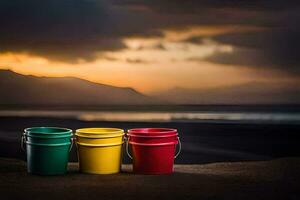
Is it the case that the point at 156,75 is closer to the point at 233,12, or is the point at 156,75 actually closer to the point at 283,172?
the point at 233,12

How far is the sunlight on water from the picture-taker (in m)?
6.70

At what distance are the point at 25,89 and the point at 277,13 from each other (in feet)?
12.0

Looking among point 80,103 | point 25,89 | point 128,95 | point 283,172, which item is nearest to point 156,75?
point 128,95

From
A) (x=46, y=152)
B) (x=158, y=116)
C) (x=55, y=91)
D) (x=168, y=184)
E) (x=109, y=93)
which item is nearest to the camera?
(x=168, y=184)

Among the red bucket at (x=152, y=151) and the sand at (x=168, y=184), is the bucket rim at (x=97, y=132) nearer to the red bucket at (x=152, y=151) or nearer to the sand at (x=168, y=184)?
the red bucket at (x=152, y=151)

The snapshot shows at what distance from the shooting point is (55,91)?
657 centimetres

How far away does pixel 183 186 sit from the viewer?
400 centimetres

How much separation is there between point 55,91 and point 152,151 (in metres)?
2.47

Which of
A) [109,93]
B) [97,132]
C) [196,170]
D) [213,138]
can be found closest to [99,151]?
[97,132]

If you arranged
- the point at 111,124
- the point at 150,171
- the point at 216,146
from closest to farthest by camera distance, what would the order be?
1. the point at 150,171
2. the point at 216,146
3. the point at 111,124

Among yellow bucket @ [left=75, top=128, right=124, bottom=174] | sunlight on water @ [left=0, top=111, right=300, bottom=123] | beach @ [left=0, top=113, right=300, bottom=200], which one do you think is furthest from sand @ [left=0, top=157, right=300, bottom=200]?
sunlight on water @ [left=0, top=111, right=300, bottom=123]

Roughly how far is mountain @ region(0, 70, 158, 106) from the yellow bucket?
1.84 metres

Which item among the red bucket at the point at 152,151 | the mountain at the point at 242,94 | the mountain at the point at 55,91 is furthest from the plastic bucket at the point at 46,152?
the mountain at the point at 242,94

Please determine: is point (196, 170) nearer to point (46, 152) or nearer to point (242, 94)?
point (46, 152)
